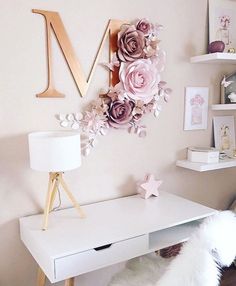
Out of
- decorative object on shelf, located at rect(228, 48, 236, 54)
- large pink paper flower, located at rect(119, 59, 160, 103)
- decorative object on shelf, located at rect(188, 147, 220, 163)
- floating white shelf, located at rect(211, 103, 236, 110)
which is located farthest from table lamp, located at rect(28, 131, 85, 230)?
decorative object on shelf, located at rect(228, 48, 236, 54)

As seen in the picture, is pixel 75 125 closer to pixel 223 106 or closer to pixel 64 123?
pixel 64 123

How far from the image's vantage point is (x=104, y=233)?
1.38 meters

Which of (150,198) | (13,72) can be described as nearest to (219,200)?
(150,198)

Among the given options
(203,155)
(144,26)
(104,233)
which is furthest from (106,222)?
(144,26)

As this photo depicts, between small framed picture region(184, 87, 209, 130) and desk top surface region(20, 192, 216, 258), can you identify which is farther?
small framed picture region(184, 87, 209, 130)

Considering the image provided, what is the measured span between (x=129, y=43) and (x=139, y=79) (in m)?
0.21

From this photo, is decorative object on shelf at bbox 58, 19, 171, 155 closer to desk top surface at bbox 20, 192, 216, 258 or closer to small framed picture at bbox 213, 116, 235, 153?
desk top surface at bbox 20, 192, 216, 258

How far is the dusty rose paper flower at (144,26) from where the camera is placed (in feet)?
5.75

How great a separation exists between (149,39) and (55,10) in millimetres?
564

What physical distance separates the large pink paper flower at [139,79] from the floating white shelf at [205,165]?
1.76ft

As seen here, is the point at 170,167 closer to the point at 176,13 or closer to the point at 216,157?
the point at 216,157

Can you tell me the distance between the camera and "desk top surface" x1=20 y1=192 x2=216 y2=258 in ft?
4.28

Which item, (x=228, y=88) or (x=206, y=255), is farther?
(x=228, y=88)

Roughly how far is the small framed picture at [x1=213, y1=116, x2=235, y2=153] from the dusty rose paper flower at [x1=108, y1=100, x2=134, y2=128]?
782mm
